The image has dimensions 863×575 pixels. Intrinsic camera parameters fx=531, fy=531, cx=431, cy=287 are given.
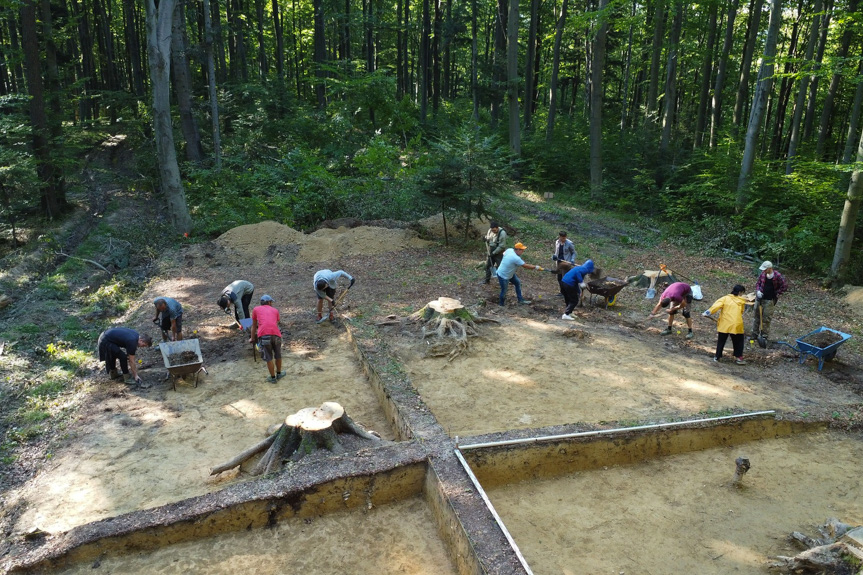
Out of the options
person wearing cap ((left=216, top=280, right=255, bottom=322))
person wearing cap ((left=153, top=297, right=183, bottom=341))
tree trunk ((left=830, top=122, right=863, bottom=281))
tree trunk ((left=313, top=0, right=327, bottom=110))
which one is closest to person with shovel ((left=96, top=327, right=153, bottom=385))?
person wearing cap ((left=153, top=297, right=183, bottom=341))

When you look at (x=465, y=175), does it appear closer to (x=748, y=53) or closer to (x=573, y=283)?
(x=573, y=283)

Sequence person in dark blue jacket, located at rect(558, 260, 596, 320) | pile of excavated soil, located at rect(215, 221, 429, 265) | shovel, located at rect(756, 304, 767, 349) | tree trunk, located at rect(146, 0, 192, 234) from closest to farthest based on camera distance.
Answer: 1. shovel, located at rect(756, 304, 767, 349)
2. person in dark blue jacket, located at rect(558, 260, 596, 320)
3. tree trunk, located at rect(146, 0, 192, 234)
4. pile of excavated soil, located at rect(215, 221, 429, 265)

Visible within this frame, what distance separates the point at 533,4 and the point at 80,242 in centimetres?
2156

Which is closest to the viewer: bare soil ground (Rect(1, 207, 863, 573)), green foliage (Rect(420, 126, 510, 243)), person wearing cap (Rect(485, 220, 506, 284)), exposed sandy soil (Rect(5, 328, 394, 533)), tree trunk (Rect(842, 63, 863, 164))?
exposed sandy soil (Rect(5, 328, 394, 533))

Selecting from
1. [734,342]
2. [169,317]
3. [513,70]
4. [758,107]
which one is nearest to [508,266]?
[734,342]

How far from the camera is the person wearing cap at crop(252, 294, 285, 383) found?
8031mm

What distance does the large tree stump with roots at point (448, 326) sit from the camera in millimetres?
9023

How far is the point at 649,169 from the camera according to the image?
2142 cm

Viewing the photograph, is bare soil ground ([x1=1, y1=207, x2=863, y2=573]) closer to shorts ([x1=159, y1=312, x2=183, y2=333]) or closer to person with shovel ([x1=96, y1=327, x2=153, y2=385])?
person with shovel ([x1=96, y1=327, x2=153, y2=385])

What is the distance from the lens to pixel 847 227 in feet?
41.8

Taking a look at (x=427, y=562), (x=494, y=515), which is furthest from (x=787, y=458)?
(x=427, y=562)

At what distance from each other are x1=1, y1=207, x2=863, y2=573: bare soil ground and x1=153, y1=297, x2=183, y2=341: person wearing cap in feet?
1.74

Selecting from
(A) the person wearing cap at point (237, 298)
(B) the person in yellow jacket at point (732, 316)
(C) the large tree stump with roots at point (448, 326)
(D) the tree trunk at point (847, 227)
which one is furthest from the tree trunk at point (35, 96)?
(D) the tree trunk at point (847, 227)

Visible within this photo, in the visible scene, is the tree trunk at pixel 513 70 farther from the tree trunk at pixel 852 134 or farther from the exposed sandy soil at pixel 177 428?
the exposed sandy soil at pixel 177 428
